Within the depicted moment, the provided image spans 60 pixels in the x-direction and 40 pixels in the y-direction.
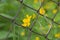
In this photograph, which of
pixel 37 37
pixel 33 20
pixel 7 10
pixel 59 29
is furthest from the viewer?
pixel 7 10

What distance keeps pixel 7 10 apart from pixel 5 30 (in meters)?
0.18

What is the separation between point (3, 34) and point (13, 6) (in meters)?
0.36

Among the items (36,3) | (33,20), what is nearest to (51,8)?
(36,3)

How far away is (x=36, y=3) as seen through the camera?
6.33ft

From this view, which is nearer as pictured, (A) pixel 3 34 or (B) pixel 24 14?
(B) pixel 24 14

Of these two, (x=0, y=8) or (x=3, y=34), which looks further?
(x=0, y=8)

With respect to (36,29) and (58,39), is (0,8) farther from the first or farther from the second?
(58,39)

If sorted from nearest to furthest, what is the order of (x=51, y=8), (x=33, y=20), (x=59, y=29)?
(x=33, y=20)
(x=59, y=29)
(x=51, y=8)

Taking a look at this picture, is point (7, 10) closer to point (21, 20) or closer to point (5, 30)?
point (5, 30)

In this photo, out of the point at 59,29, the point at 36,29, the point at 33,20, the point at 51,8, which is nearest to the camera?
the point at 33,20

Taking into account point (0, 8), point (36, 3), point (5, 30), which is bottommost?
point (5, 30)

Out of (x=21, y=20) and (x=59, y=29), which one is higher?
(x=21, y=20)

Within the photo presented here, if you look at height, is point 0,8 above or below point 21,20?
below

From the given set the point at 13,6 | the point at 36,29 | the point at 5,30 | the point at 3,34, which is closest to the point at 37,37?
the point at 36,29
